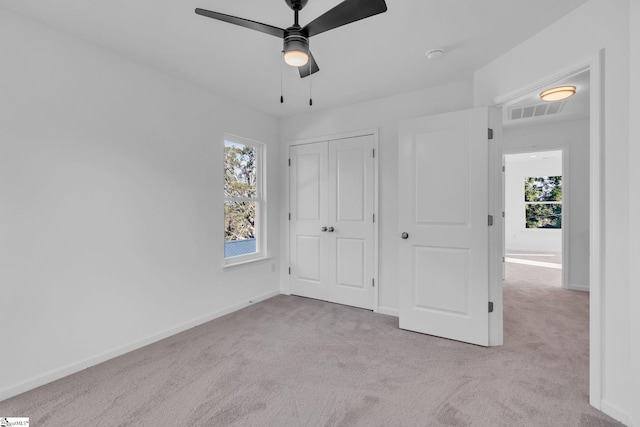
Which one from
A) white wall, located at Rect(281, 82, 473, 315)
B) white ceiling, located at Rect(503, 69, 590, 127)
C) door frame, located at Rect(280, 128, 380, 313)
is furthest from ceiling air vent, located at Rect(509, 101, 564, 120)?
door frame, located at Rect(280, 128, 380, 313)

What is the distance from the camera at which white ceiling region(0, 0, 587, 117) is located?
189 cm

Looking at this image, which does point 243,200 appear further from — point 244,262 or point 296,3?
point 296,3

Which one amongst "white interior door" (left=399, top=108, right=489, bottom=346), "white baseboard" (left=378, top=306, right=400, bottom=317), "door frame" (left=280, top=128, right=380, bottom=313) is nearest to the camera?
"white interior door" (left=399, top=108, right=489, bottom=346)

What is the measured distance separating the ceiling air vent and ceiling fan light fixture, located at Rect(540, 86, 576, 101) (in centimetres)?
41

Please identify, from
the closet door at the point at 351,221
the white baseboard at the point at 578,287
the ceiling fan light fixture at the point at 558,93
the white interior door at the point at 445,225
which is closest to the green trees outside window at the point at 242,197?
the closet door at the point at 351,221

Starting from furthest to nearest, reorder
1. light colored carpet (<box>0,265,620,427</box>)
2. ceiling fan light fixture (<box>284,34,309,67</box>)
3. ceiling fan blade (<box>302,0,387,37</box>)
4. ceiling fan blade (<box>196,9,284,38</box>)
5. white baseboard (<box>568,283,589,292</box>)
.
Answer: white baseboard (<box>568,283,589,292</box>) → light colored carpet (<box>0,265,620,427</box>) → ceiling fan light fixture (<box>284,34,309,67</box>) → ceiling fan blade (<box>196,9,284,38</box>) → ceiling fan blade (<box>302,0,387,37</box>)

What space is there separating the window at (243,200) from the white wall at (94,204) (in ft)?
0.95

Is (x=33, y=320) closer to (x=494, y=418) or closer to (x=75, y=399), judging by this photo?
(x=75, y=399)

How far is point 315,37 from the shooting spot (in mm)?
2232

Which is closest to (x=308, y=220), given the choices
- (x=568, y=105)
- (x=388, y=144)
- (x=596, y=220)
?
(x=388, y=144)

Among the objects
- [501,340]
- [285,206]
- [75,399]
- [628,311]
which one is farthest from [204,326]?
[628,311]

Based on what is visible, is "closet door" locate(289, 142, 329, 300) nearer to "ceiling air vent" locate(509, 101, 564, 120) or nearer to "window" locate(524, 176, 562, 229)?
"ceiling air vent" locate(509, 101, 564, 120)

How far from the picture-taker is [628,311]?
5.34ft

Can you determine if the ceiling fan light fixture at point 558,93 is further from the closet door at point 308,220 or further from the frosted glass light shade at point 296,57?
the frosted glass light shade at point 296,57
